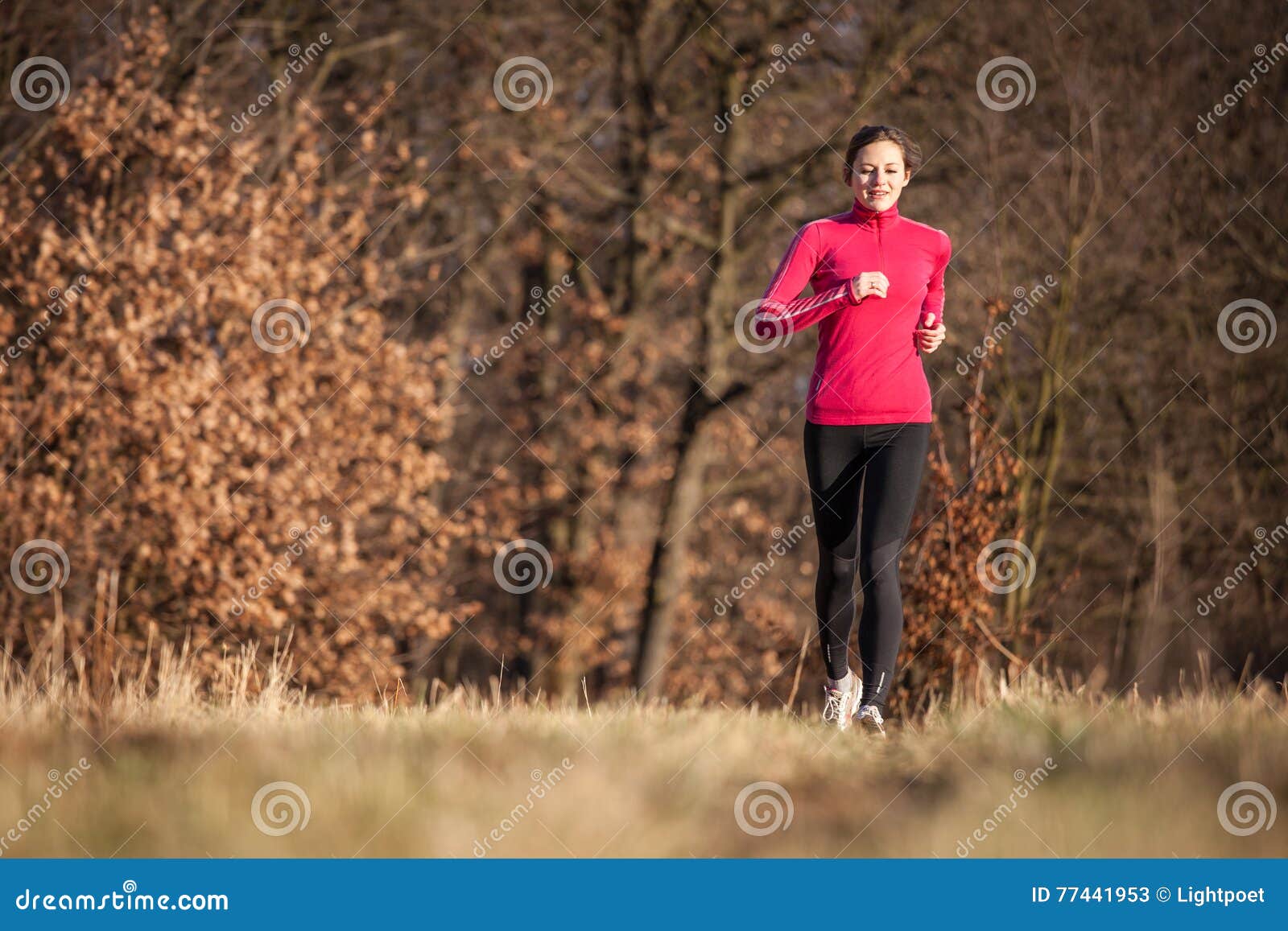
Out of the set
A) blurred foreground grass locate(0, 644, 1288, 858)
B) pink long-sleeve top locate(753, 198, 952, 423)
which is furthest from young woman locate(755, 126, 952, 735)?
blurred foreground grass locate(0, 644, 1288, 858)

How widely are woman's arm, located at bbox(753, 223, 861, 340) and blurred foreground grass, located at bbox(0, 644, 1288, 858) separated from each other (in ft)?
4.13

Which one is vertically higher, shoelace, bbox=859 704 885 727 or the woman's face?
the woman's face

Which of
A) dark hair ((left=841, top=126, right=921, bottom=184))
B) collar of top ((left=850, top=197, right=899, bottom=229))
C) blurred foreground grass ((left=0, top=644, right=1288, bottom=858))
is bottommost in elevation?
blurred foreground grass ((left=0, top=644, right=1288, bottom=858))

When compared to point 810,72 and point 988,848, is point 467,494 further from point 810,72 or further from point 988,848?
point 988,848

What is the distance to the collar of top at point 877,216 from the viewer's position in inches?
177

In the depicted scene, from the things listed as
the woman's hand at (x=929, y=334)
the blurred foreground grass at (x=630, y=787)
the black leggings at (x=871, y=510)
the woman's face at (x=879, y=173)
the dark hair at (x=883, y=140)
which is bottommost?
the blurred foreground grass at (x=630, y=787)

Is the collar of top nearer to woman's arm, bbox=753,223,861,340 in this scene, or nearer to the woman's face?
the woman's face

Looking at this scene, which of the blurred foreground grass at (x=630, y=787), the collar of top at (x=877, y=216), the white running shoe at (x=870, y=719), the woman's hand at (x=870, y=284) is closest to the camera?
the blurred foreground grass at (x=630, y=787)

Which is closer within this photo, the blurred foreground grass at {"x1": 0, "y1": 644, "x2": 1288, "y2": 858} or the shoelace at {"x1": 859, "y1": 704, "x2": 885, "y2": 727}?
the blurred foreground grass at {"x1": 0, "y1": 644, "x2": 1288, "y2": 858}

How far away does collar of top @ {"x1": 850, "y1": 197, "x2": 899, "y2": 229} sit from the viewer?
4484 mm

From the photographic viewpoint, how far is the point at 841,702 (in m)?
4.61

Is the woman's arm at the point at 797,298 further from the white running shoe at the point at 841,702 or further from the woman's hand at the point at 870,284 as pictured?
the white running shoe at the point at 841,702

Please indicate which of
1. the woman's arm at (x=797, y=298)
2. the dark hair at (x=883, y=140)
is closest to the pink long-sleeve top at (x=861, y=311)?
the woman's arm at (x=797, y=298)

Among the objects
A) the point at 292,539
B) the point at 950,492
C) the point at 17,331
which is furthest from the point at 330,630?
the point at 950,492
